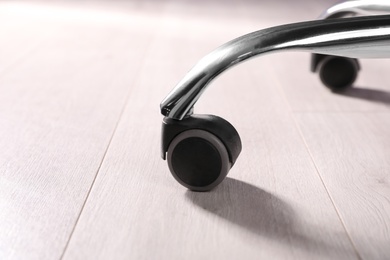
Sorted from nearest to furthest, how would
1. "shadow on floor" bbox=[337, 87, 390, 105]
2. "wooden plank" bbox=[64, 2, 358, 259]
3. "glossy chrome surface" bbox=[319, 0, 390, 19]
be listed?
1. "wooden plank" bbox=[64, 2, 358, 259]
2. "glossy chrome surface" bbox=[319, 0, 390, 19]
3. "shadow on floor" bbox=[337, 87, 390, 105]

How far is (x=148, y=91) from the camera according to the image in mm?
1236

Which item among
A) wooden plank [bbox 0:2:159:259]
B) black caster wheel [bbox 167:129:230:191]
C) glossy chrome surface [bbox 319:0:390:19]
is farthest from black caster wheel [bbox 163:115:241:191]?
glossy chrome surface [bbox 319:0:390:19]

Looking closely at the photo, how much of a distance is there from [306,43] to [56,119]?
0.53m

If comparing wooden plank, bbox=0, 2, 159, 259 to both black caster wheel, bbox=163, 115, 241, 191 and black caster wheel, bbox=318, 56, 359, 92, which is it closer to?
black caster wheel, bbox=163, 115, 241, 191

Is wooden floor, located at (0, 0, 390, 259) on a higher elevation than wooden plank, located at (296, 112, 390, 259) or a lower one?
lower

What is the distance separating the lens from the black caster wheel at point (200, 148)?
757 mm

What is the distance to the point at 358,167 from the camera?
89 centimetres

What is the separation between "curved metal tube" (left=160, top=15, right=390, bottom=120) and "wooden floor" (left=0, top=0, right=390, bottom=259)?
0.17 meters

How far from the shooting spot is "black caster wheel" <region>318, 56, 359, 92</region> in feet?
3.99

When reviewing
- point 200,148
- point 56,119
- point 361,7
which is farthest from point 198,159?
point 361,7

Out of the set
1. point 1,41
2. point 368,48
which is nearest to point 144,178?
point 368,48

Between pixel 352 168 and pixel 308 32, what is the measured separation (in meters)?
0.26

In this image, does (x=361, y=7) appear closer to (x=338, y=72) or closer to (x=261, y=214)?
(x=338, y=72)

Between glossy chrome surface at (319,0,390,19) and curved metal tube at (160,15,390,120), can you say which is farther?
glossy chrome surface at (319,0,390,19)
